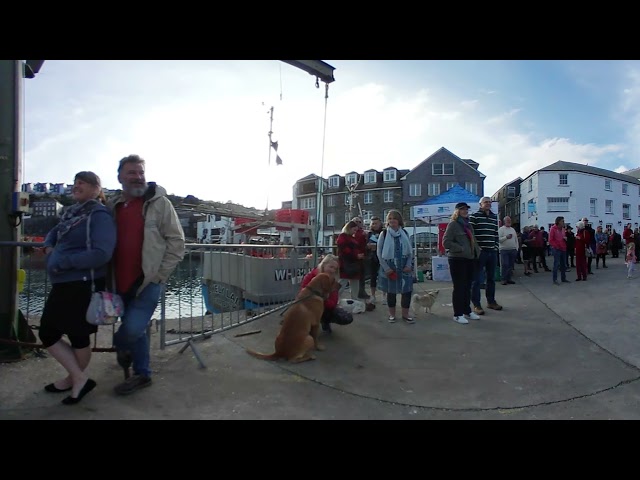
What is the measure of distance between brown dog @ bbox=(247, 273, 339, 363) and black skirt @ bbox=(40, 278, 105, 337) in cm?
183

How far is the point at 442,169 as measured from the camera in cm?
5134

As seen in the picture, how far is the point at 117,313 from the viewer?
116 inches

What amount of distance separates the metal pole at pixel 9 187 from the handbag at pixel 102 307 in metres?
1.47

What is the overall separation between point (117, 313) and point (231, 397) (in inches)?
44.9

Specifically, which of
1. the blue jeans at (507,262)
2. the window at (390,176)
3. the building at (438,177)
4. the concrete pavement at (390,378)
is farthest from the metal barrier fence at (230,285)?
the window at (390,176)

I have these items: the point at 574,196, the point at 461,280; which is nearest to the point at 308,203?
the point at 574,196

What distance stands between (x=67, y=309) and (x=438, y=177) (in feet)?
171

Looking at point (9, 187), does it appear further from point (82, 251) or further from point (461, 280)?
point (461, 280)

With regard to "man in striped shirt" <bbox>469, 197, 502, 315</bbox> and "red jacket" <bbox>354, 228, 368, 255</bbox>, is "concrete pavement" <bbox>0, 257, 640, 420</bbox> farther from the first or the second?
"red jacket" <bbox>354, 228, 368, 255</bbox>

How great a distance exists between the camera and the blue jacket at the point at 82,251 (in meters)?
2.85

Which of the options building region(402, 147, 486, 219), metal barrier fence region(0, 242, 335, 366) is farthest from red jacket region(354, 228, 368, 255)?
building region(402, 147, 486, 219)

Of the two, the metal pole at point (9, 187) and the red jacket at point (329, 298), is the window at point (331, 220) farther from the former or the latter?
the metal pole at point (9, 187)

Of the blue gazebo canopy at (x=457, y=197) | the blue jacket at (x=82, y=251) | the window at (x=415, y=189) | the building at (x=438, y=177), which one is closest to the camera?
the blue jacket at (x=82, y=251)

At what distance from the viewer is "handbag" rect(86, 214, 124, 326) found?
285 centimetres
